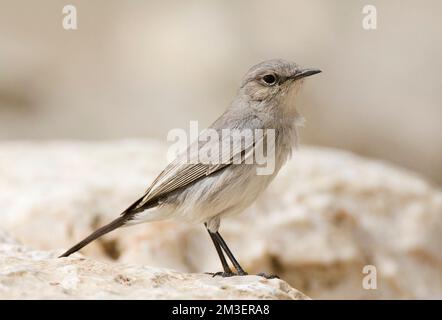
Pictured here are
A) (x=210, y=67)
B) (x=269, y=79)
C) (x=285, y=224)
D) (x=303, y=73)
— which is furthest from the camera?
(x=210, y=67)

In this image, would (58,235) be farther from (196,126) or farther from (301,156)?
(196,126)

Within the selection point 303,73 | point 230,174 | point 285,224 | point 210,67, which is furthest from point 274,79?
point 210,67

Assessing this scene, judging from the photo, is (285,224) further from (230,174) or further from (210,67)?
(210,67)

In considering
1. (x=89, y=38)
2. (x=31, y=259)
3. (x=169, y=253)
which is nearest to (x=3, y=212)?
(x=169, y=253)

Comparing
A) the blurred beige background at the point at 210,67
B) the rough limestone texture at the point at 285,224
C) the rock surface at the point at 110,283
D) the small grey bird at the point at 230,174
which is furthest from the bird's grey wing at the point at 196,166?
the blurred beige background at the point at 210,67

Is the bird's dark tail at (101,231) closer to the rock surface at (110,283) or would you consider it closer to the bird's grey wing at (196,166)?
A: the bird's grey wing at (196,166)

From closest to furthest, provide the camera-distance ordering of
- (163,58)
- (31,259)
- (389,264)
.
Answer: (31,259) → (389,264) → (163,58)
